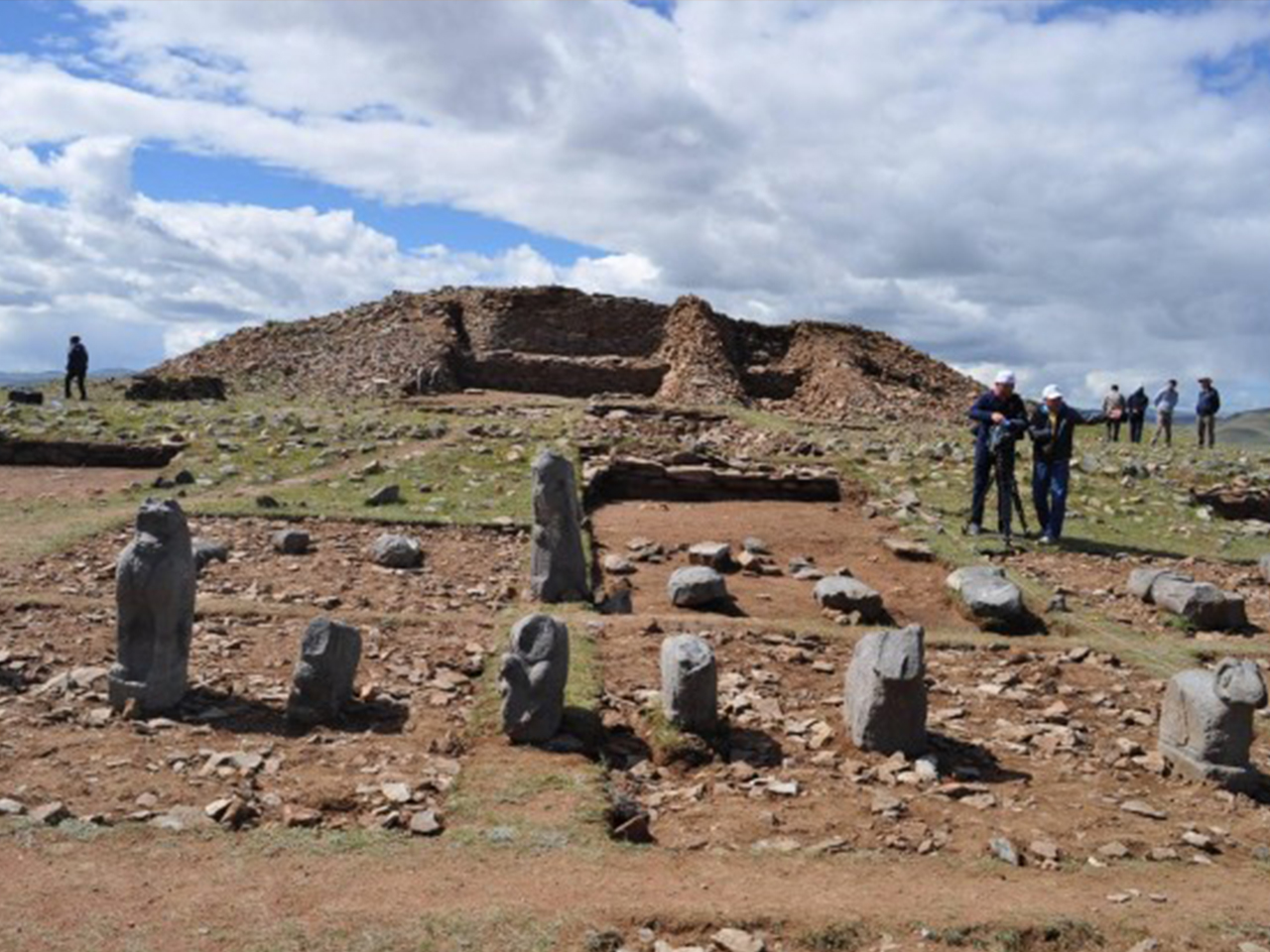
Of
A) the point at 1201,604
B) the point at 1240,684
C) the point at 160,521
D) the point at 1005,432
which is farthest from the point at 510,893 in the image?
the point at 1005,432

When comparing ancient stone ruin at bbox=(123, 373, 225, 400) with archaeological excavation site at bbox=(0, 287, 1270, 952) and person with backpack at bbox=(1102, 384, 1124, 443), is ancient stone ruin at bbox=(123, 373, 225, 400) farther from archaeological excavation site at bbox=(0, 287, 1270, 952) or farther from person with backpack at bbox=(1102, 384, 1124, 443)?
person with backpack at bbox=(1102, 384, 1124, 443)

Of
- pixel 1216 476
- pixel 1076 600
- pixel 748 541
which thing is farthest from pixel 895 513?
pixel 1216 476

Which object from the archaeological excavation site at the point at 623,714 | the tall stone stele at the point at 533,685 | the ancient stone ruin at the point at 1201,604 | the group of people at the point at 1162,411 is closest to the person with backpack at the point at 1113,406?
the group of people at the point at 1162,411

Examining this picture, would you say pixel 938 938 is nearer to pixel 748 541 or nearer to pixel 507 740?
pixel 507 740

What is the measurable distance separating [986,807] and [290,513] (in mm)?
9827

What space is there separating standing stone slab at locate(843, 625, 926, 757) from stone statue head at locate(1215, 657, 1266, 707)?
1.87 metres

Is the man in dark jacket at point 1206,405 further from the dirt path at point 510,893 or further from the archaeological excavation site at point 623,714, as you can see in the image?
the dirt path at point 510,893

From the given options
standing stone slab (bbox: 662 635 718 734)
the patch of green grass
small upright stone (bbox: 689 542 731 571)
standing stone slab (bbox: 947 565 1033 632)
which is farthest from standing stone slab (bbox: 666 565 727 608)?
the patch of green grass

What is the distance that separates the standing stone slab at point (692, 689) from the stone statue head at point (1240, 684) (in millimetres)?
3233

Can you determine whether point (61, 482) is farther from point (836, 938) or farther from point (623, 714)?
point (836, 938)

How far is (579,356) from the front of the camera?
37.6m

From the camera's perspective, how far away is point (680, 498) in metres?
17.8

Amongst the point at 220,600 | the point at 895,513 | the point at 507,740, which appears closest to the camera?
the point at 507,740

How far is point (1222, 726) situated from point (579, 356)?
3102 cm
